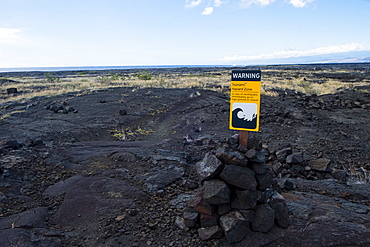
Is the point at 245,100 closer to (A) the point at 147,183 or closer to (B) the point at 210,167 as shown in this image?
(B) the point at 210,167

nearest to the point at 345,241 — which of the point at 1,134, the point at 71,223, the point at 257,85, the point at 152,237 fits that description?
the point at 257,85

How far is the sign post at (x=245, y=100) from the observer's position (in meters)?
4.22

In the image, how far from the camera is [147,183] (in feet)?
19.9

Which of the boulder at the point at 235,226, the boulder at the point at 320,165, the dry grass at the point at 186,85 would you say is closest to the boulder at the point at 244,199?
the boulder at the point at 235,226

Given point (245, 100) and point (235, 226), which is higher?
point (245, 100)

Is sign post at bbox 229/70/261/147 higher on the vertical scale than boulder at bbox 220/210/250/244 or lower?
higher

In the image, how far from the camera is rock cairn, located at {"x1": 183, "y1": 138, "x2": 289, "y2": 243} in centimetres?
413

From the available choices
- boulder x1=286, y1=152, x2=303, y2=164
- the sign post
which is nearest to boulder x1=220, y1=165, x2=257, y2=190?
the sign post

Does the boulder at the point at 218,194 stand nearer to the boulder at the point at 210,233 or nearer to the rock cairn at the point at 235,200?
the rock cairn at the point at 235,200

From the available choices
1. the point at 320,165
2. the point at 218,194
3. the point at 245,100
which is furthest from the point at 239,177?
the point at 320,165

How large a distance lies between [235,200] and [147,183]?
2.46 metres

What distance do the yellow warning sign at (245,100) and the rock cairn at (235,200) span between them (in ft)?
1.54

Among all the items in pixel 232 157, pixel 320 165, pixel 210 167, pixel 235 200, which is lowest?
pixel 320 165

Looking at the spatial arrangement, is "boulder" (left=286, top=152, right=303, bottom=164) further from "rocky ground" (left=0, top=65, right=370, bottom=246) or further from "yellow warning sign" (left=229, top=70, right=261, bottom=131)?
"yellow warning sign" (left=229, top=70, right=261, bottom=131)
